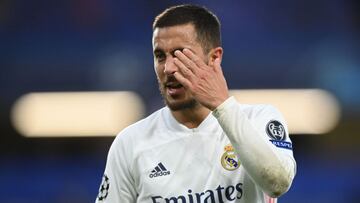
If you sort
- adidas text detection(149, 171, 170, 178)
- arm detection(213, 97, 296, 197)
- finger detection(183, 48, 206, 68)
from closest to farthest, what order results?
1. arm detection(213, 97, 296, 197)
2. finger detection(183, 48, 206, 68)
3. adidas text detection(149, 171, 170, 178)

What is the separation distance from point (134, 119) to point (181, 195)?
218 inches

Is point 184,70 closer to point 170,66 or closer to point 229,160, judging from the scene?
point 170,66

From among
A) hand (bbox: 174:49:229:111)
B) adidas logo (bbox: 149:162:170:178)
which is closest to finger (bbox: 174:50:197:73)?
hand (bbox: 174:49:229:111)

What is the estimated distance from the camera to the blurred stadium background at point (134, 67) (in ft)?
28.2

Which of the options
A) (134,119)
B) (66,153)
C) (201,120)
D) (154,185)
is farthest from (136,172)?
(66,153)

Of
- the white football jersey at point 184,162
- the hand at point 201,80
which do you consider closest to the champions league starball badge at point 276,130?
the white football jersey at point 184,162

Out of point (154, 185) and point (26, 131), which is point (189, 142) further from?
point (26, 131)

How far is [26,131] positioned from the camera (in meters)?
8.77

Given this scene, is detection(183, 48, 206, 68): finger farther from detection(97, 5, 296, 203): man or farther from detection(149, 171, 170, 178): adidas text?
detection(149, 171, 170, 178): adidas text

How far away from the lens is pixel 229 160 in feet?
9.81

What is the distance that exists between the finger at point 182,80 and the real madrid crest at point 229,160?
40 cm

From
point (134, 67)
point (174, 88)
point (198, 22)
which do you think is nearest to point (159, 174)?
point (174, 88)

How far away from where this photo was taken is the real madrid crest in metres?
2.98

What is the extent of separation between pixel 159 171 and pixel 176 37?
1.75ft
